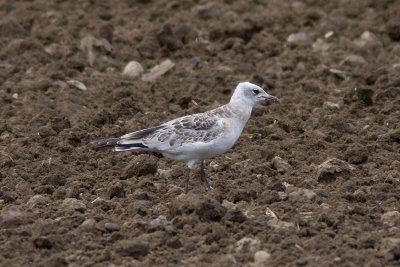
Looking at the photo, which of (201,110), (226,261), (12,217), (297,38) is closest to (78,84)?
(201,110)

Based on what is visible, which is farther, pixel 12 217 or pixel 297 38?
pixel 297 38

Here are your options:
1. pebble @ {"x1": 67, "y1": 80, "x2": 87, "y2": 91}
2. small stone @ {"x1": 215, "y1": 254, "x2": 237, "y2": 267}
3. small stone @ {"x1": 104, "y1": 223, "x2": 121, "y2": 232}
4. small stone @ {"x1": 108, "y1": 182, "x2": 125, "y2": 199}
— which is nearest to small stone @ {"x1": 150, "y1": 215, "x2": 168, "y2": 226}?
small stone @ {"x1": 104, "y1": 223, "x2": 121, "y2": 232}

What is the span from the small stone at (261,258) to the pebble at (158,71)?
681 cm

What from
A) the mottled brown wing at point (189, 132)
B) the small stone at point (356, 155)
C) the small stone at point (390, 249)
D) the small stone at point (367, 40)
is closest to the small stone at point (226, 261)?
the small stone at point (390, 249)

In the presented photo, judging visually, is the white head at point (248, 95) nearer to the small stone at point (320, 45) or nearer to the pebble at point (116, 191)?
the pebble at point (116, 191)

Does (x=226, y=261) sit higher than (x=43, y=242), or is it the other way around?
(x=226, y=261)

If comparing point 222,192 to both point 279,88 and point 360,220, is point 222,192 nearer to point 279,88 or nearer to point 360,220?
point 360,220

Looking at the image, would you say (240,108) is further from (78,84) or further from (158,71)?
(158,71)

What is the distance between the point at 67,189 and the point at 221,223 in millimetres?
2054

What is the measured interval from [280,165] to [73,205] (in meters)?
2.60

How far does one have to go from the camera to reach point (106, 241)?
9484mm

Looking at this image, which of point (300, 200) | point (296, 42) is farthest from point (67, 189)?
point (296, 42)

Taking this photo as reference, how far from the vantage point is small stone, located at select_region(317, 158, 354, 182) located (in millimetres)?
11312

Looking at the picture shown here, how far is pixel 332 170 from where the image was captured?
37.2 ft
